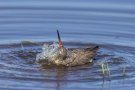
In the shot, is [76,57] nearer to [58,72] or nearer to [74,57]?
[74,57]

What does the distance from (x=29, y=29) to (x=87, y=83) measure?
3.86m

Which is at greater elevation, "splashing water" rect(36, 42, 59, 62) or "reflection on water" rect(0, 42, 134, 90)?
"splashing water" rect(36, 42, 59, 62)

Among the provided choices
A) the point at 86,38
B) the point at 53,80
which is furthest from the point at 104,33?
the point at 53,80

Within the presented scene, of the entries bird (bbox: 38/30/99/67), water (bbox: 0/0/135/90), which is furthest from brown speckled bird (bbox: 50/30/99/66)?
water (bbox: 0/0/135/90)

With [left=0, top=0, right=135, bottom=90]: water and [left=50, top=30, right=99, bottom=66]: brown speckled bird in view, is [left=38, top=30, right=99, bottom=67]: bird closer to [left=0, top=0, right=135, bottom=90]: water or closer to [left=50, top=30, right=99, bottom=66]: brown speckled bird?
[left=50, top=30, right=99, bottom=66]: brown speckled bird

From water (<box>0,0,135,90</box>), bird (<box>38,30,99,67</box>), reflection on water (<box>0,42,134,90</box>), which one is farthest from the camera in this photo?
bird (<box>38,30,99,67</box>)

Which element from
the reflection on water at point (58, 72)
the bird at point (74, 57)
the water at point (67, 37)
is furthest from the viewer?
the bird at point (74, 57)

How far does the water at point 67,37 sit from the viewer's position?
36.9 feet

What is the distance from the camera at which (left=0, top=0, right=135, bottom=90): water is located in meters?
11.2

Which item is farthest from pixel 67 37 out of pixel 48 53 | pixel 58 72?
pixel 58 72

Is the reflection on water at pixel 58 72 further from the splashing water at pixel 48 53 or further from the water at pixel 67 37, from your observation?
the splashing water at pixel 48 53

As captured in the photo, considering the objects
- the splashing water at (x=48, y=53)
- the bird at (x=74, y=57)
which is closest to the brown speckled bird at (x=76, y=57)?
the bird at (x=74, y=57)

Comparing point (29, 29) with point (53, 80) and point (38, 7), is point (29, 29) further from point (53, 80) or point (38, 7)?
point (53, 80)

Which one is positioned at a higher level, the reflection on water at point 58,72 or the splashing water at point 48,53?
the splashing water at point 48,53
